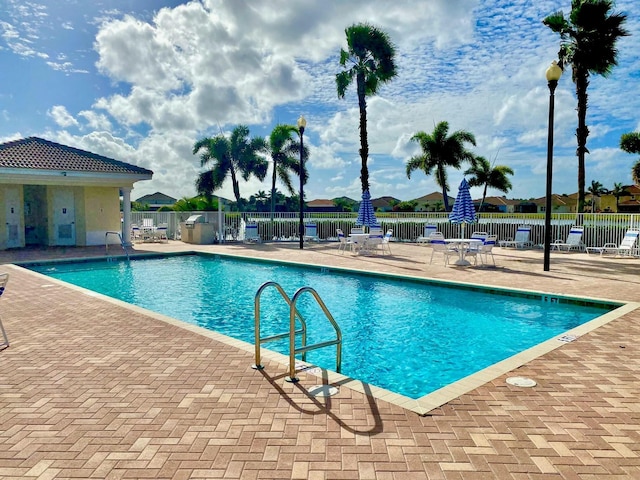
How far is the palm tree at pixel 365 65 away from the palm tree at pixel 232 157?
34.4ft

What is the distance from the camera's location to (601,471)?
106 inches

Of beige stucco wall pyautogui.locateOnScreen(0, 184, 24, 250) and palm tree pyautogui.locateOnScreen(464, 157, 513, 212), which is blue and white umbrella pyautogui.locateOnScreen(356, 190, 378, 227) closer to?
beige stucco wall pyautogui.locateOnScreen(0, 184, 24, 250)

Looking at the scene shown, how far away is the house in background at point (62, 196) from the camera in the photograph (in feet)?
55.4

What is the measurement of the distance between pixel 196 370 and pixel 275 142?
90.6 feet

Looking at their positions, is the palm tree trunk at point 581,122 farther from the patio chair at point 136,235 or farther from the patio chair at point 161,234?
the patio chair at point 136,235

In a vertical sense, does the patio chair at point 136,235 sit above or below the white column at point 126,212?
below

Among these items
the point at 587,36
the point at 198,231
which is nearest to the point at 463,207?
the point at 587,36

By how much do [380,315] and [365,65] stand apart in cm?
1785

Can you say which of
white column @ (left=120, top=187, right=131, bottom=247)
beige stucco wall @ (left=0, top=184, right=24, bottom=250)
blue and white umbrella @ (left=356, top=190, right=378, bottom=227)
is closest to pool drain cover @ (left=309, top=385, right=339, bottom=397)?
blue and white umbrella @ (left=356, top=190, right=378, bottom=227)

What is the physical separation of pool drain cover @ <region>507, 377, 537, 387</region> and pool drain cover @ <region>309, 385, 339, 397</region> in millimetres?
1624

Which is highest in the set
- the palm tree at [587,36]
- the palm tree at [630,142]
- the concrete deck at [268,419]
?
the palm tree at [587,36]

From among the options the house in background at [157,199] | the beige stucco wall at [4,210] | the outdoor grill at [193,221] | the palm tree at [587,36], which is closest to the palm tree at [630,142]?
the palm tree at [587,36]

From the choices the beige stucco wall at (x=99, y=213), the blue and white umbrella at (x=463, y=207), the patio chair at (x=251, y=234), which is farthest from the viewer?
the patio chair at (x=251, y=234)

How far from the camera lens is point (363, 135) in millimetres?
23094
